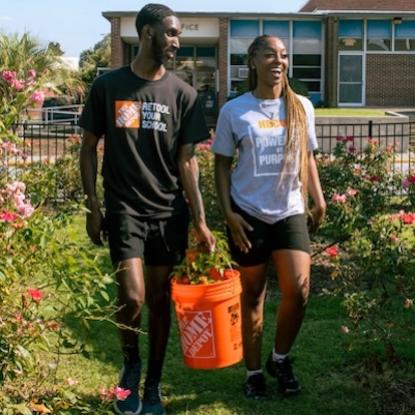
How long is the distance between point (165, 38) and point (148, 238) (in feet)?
3.09

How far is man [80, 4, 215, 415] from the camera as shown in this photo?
A: 3.76 m

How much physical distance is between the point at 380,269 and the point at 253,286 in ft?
2.52

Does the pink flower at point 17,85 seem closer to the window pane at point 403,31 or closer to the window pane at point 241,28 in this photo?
the window pane at point 241,28

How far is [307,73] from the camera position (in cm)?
3716

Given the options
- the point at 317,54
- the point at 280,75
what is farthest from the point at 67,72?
the point at 280,75

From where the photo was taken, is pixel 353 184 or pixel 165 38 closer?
pixel 165 38

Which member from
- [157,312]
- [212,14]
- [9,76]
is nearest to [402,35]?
[212,14]

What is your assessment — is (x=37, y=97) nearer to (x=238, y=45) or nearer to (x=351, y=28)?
(x=238, y=45)

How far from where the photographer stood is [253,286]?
410cm

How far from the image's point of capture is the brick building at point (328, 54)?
35844 millimetres

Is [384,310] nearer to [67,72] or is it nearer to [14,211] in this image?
[14,211]

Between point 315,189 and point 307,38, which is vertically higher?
point 307,38

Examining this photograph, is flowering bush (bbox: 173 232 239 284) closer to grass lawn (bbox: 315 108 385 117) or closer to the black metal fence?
the black metal fence

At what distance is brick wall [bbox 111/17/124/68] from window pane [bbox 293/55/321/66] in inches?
307
